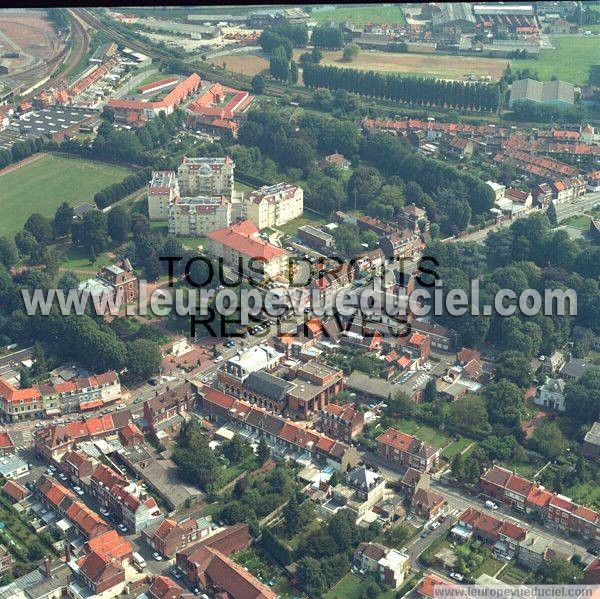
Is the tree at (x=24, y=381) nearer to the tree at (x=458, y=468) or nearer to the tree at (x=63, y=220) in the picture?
the tree at (x=63, y=220)

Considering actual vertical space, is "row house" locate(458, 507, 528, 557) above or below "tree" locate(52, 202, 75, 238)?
below

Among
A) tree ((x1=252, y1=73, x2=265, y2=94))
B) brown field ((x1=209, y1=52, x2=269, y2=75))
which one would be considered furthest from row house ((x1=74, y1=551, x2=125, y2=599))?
brown field ((x1=209, y1=52, x2=269, y2=75))

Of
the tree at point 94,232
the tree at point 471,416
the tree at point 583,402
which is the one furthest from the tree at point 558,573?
the tree at point 94,232

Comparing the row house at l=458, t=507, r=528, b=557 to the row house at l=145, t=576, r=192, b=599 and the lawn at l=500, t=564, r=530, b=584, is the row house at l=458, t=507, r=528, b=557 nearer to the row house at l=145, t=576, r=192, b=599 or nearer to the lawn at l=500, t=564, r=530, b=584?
the lawn at l=500, t=564, r=530, b=584

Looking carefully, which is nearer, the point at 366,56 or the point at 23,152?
the point at 23,152

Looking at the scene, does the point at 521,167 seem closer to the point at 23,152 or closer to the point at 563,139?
the point at 563,139

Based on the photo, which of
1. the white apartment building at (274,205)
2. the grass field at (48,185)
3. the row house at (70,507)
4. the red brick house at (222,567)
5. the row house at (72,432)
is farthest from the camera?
the grass field at (48,185)

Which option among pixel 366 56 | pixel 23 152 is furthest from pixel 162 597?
pixel 366 56
